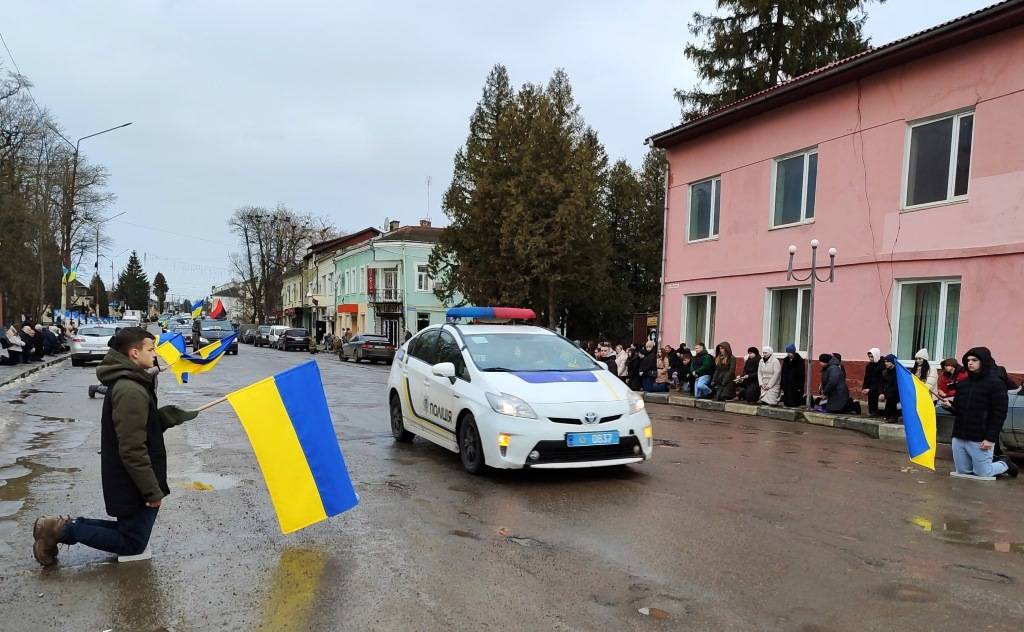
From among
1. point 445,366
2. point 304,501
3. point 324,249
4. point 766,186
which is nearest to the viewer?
point 304,501

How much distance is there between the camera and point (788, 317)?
17422 mm

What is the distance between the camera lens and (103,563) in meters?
4.73

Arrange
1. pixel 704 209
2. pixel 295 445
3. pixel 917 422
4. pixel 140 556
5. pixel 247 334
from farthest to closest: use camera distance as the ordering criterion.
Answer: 1. pixel 247 334
2. pixel 704 209
3. pixel 917 422
4. pixel 295 445
5. pixel 140 556

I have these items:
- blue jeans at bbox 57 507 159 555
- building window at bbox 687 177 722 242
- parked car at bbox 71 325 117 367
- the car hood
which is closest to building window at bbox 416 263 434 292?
parked car at bbox 71 325 117 367

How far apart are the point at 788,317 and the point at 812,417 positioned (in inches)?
174

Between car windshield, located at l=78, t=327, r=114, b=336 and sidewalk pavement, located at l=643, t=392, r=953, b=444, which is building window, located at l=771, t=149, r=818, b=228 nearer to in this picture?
sidewalk pavement, located at l=643, t=392, r=953, b=444

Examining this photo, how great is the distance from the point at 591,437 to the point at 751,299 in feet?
41.1

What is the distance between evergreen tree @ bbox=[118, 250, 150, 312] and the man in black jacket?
128 meters

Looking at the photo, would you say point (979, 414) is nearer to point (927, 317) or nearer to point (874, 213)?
point (927, 317)

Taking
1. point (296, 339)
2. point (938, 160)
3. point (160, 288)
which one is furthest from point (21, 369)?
point (160, 288)

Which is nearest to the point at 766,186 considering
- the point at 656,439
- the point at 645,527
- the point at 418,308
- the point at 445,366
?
the point at 656,439

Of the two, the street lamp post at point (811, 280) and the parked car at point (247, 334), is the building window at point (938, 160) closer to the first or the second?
the street lamp post at point (811, 280)

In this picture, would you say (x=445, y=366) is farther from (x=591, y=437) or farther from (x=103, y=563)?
(x=103, y=563)

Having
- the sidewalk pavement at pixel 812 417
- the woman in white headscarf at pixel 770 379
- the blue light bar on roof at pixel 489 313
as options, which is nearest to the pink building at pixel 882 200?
the woman in white headscarf at pixel 770 379
